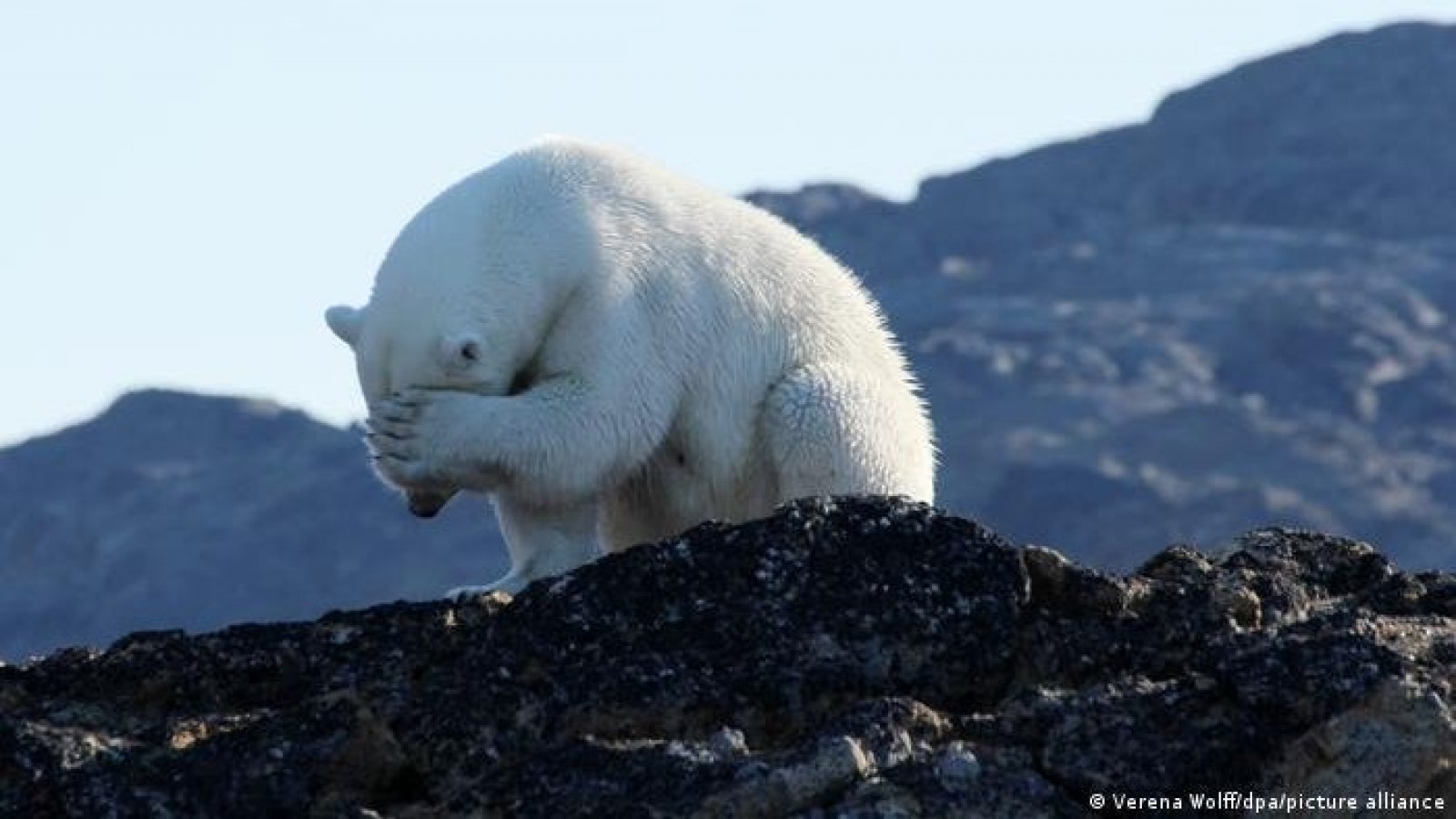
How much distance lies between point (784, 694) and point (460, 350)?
3740 millimetres

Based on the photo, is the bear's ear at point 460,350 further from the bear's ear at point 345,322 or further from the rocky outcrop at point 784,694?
the rocky outcrop at point 784,694

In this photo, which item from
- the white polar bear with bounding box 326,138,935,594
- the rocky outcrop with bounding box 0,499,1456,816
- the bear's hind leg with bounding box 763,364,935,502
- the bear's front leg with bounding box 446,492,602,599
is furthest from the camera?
the bear's hind leg with bounding box 763,364,935,502

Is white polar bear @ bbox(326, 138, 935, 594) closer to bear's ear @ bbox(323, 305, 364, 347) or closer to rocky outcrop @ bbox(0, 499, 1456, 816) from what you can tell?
bear's ear @ bbox(323, 305, 364, 347)

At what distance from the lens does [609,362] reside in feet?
55.8

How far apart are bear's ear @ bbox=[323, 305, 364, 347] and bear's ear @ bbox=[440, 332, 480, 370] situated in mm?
780

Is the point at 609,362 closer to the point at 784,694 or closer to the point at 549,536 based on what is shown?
the point at 549,536

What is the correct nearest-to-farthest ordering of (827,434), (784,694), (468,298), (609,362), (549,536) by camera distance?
1. (784,694)
2. (468,298)
3. (609,362)
4. (549,536)
5. (827,434)

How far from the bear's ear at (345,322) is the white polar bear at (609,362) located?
0.04 feet

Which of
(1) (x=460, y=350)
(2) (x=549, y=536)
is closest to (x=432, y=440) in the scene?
(1) (x=460, y=350)

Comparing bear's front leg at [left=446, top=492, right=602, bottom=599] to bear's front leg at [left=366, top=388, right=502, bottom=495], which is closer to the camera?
bear's front leg at [left=366, top=388, right=502, bottom=495]

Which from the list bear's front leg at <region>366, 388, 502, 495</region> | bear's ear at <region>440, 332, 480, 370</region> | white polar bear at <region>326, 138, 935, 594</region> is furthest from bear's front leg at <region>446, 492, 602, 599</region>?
bear's ear at <region>440, 332, 480, 370</region>

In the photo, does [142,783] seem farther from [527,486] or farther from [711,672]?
[527,486]

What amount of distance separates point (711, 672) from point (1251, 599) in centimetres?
201

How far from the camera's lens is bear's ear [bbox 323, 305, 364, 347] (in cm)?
1750
